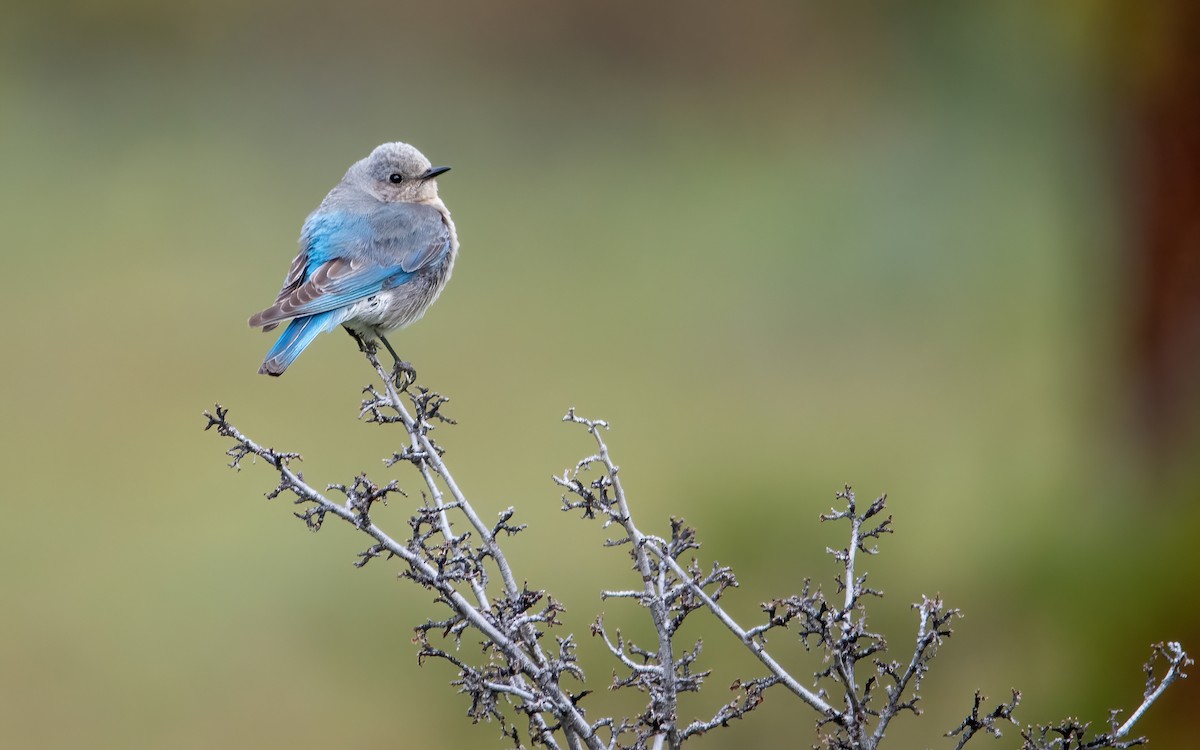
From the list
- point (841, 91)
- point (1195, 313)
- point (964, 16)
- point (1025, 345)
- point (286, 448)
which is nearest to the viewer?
point (1195, 313)

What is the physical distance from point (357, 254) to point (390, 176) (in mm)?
510

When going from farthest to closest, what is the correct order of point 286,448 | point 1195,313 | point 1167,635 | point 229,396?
point 229,396 → point 286,448 → point 1195,313 → point 1167,635

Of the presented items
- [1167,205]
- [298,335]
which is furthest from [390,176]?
[1167,205]

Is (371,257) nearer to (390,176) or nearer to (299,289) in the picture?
(299,289)

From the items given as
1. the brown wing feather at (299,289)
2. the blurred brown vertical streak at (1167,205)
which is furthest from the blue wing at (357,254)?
the blurred brown vertical streak at (1167,205)

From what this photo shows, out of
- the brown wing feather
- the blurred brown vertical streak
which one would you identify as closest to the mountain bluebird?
the brown wing feather

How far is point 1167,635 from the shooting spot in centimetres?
417

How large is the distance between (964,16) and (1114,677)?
5.02m

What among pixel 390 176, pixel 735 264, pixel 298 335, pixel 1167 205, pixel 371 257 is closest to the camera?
pixel 298 335

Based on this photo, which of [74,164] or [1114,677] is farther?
[74,164]

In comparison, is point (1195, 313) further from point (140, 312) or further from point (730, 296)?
point (140, 312)

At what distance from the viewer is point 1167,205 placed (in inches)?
175

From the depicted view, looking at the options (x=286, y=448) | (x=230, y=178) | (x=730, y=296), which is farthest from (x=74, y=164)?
(x=730, y=296)

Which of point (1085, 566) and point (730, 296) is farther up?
point (730, 296)
